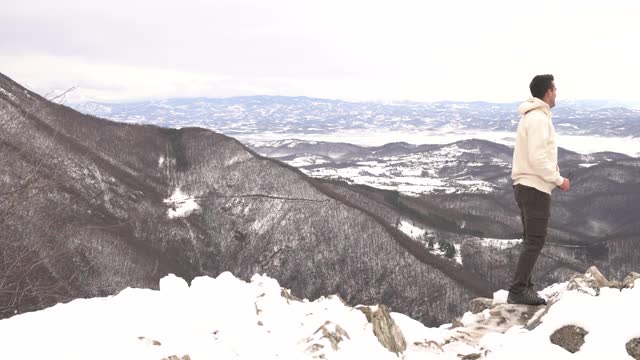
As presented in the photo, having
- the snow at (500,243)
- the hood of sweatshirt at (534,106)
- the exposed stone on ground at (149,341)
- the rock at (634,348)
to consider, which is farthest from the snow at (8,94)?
the rock at (634,348)

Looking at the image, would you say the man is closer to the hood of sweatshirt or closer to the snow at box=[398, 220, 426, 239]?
the hood of sweatshirt

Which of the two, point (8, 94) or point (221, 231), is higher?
point (8, 94)

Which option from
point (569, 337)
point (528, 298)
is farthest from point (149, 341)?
point (528, 298)

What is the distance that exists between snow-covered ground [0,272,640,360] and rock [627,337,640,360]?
88 mm

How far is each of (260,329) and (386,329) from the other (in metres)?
3.05

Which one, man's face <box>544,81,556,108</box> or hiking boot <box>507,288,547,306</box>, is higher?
man's face <box>544,81,556,108</box>

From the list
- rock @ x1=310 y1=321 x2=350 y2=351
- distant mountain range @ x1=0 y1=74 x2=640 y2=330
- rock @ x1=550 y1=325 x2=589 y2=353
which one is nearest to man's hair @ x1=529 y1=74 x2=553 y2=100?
rock @ x1=550 y1=325 x2=589 y2=353

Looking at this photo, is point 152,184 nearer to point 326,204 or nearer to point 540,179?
point 326,204

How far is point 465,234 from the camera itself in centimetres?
16388

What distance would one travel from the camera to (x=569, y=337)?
25.9ft

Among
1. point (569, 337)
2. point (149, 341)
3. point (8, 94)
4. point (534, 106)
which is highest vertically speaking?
point (8, 94)

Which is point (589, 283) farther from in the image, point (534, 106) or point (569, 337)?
point (534, 106)

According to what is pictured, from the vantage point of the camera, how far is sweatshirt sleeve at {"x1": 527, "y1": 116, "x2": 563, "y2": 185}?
368 inches

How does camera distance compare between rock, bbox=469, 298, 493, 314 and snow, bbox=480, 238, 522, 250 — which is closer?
rock, bbox=469, 298, 493, 314
